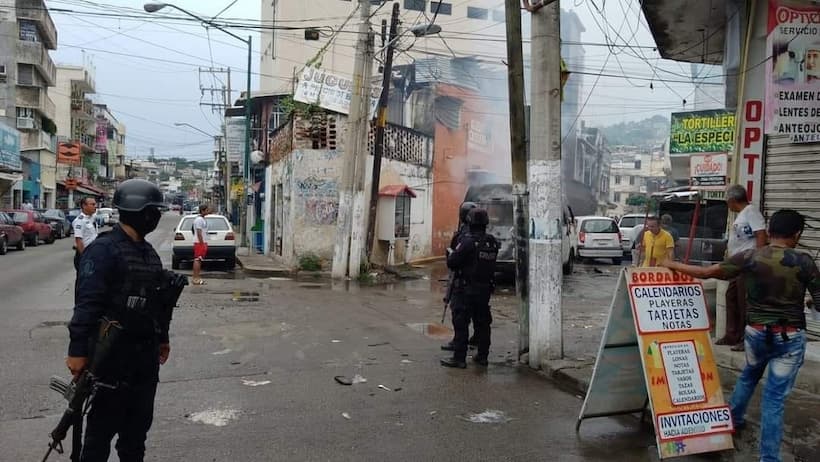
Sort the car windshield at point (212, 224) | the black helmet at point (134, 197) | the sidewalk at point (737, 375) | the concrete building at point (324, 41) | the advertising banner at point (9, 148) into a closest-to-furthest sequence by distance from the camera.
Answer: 1. the black helmet at point (134, 197)
2. the sidewalk at point (737, 375)
3. the car windshield at point (212, 224)
4. the advertising banner at point (9, 148)
5. the concrete building at point (324, 41)

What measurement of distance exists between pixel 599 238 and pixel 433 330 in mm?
15006

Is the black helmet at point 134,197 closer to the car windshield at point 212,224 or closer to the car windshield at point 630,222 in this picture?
the car windshield at point 212,224

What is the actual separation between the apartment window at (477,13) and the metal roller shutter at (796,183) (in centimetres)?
4924

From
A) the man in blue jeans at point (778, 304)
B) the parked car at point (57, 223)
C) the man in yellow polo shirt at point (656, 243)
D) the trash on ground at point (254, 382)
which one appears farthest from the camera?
the parked car at point (57, 223)

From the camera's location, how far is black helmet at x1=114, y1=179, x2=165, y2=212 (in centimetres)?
365

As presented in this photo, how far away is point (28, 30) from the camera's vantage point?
163ft

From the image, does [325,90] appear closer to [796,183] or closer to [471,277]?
[471,277]

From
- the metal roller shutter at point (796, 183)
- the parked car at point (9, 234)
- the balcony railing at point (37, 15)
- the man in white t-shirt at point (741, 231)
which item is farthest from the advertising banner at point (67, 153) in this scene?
the man in white t-shirt at point (741, 231)

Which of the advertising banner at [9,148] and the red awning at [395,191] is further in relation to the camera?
Answer: the advertising banner at [9,148]

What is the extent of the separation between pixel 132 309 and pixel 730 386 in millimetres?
5491

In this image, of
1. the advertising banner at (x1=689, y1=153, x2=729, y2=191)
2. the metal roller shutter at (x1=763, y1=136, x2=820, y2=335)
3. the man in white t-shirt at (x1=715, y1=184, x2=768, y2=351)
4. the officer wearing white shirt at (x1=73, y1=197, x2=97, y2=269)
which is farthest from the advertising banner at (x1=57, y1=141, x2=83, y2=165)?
the man in white t-shirt at (x1=715, y1=184, x2=768, y2=351)

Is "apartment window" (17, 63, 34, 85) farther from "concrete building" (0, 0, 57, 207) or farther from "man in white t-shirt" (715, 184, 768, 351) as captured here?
"man in white t-shirt" (715, 184, 768, 351)

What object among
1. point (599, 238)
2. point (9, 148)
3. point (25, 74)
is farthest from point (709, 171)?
point (25, 74)

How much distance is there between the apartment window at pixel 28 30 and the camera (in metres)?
49.2
